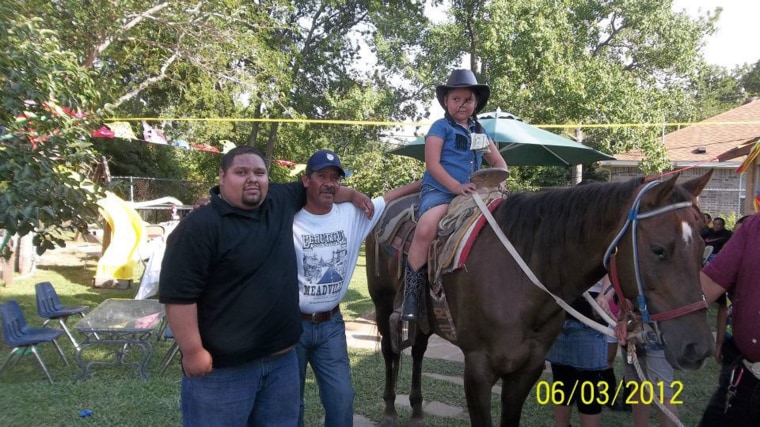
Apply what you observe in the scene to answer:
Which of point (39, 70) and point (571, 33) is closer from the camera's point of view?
point (39, 70)

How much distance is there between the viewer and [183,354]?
209 cm

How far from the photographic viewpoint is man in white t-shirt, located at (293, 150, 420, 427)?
2.84 m

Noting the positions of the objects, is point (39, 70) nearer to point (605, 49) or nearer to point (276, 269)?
point (276, 269)

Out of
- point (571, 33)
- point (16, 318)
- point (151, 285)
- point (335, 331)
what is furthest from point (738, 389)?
point (571, 33)

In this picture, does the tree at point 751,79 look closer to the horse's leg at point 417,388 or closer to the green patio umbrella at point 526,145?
the green patio umbrella at point 526,145

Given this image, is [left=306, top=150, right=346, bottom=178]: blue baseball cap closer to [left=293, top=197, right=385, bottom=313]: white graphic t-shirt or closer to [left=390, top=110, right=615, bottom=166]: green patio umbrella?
[left=293, top=197, right=385, bottom=313]: white graphic t-shirt

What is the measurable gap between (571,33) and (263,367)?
48.0ft

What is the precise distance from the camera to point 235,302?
2180 mm

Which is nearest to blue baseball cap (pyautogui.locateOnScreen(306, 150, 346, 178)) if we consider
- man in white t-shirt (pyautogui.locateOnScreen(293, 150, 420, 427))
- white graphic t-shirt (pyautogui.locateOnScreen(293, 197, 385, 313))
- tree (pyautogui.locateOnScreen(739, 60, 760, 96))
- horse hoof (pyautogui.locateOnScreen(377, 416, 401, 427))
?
man in white t-shirt (pyautogui.locateOnScreen(293, 150, 420, 427))

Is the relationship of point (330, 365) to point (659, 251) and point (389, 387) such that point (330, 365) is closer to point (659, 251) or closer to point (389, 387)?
point (389, 387)

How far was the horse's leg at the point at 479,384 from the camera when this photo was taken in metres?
2.85

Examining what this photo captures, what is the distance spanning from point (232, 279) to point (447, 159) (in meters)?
1.85

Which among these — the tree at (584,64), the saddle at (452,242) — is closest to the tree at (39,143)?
the saddle at (452,242)
